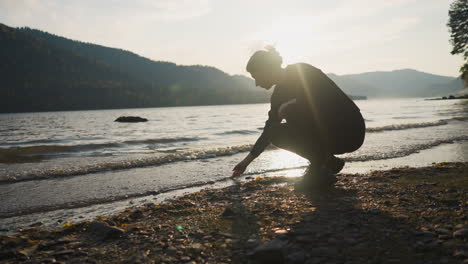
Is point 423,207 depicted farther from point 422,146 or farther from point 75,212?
point 422,146

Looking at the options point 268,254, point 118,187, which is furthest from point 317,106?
point 118,187

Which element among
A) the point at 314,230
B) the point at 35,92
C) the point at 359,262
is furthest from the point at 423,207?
the point at 35,92

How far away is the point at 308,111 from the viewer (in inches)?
181

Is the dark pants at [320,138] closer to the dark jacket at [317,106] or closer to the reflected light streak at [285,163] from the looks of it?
the dark jacket at [317,106]

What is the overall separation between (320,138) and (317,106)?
22.2 inches

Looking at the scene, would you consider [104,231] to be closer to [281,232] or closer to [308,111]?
[281,232]

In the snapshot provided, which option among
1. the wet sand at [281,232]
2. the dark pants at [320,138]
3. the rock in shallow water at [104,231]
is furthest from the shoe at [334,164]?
the rock in shallow water at [104,231]

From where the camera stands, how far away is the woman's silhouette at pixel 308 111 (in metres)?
4.39

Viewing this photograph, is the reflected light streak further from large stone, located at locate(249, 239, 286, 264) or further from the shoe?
→ large stone, located at locate(249, 239, 286, 264)

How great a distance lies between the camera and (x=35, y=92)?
568 ft

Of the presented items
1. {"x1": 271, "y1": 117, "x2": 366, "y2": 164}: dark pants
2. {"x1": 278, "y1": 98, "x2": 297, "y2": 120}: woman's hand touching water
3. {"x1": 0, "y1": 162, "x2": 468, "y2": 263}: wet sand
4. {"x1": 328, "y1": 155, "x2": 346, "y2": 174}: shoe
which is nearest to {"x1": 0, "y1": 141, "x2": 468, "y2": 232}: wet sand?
Result: {"x1": 0, "y1": 162, "x2": 468, "y2": 263}: wet sand

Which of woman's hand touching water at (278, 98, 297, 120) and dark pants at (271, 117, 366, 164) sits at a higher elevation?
woman's hand touching water at (278, 98, 297, 120)

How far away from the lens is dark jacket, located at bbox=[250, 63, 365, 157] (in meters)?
4.40

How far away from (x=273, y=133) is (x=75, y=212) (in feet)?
10.9
